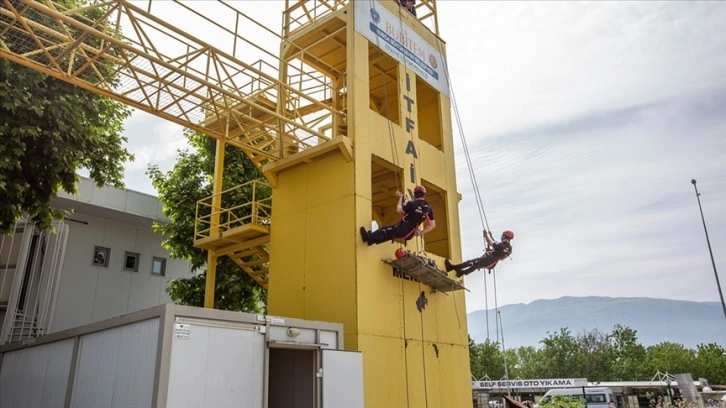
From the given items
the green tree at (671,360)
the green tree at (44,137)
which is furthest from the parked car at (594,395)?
the green tree at (44,137)

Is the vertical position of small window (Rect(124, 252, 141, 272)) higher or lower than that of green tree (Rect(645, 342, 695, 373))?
higher

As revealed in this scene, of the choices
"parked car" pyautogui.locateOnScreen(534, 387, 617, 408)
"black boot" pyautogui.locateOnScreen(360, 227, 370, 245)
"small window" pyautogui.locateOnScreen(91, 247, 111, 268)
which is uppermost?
"small window" pyautogui.locateOnScreen(91, 247, 111, 268)

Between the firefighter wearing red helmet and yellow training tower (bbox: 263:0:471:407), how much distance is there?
0.79 m

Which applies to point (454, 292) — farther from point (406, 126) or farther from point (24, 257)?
point (24, 257)

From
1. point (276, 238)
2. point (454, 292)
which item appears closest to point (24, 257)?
point (276, 238)

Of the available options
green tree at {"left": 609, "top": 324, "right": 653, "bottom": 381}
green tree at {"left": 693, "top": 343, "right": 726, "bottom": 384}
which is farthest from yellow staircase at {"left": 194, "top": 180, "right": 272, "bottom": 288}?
green tree at {"left": 693, "top": 343, "right": 726, "bottom": 384}

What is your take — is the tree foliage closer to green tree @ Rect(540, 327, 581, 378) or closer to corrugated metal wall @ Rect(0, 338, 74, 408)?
green tree @ Rect(540, 327, 581, 378)

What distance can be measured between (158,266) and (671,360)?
61085 millimetres

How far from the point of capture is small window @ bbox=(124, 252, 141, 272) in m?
24.4

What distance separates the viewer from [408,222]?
40.6 feet

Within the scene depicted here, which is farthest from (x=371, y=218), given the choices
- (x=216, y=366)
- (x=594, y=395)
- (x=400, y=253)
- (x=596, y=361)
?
(x=596, y=361)

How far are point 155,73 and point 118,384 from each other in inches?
271

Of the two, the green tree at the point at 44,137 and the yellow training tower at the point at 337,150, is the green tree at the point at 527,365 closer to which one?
the yellow training tower at the point at 337,150

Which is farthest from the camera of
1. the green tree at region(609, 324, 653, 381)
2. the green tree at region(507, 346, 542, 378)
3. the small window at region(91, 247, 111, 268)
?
the green tree at region(507, 346, 542, 378)
